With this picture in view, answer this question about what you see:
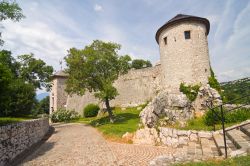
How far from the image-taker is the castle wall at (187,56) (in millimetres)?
16969

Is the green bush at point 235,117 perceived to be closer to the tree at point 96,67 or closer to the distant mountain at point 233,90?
the distant mountain at point 233,90

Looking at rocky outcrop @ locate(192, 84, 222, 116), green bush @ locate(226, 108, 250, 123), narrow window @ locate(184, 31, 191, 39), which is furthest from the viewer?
narrow window @ locate(184, 31, 191, 39)

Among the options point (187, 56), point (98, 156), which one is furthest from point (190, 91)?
point (98, 156)

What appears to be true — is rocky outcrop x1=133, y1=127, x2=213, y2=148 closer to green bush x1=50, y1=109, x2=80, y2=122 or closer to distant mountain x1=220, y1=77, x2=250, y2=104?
distant mountain x1=220, y1=77, x2=250, y2=104

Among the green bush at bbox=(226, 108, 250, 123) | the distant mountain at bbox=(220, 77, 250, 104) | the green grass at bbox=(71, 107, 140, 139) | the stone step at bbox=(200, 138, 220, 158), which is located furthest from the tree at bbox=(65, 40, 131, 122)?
the stone step at bbox=(200, 138, 220, 158)

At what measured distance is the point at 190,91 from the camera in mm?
15680

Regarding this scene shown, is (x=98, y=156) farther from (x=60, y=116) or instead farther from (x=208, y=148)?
(x=60, y=116)

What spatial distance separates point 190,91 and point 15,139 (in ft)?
40.4

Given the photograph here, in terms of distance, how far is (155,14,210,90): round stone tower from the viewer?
1698 centimetres

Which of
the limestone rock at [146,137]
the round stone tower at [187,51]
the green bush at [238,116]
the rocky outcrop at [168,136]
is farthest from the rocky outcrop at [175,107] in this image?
the green bush at [238,116]

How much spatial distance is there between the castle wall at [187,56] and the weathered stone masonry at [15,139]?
11.8 metres

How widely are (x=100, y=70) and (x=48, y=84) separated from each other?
1049 cm

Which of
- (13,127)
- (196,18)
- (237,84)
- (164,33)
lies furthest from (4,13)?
(237,84)

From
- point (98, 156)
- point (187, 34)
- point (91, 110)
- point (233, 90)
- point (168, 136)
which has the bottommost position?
point (98, 156)
